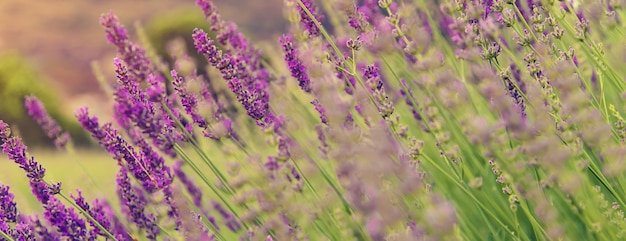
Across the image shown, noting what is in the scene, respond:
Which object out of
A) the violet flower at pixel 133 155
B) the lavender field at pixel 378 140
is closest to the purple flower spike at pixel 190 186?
the lavender field at pixel 378 140

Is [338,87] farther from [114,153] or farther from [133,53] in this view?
[114,153]

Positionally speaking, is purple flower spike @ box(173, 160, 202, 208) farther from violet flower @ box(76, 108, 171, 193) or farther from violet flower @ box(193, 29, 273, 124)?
violet flower @ box(193, 29, 273, 124)

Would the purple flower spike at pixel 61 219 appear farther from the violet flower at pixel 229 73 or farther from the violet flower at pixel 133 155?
the violet flower at pixel 229 73

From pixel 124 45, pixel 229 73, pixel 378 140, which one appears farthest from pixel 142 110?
pixel 378 140

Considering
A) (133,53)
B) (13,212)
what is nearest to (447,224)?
(133,53)

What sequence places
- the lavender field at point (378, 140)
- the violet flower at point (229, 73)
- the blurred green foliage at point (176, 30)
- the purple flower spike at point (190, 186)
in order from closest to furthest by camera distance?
1. the lavender field at point (378, 140)
2. the violet flower at point (229, 73)
3. the purple flower spike at point (190, 186)
4. the blurred green foliage at point (176, 30)

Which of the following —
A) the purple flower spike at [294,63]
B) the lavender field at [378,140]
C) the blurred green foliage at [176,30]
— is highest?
the blurred green foliage at [176,30]
